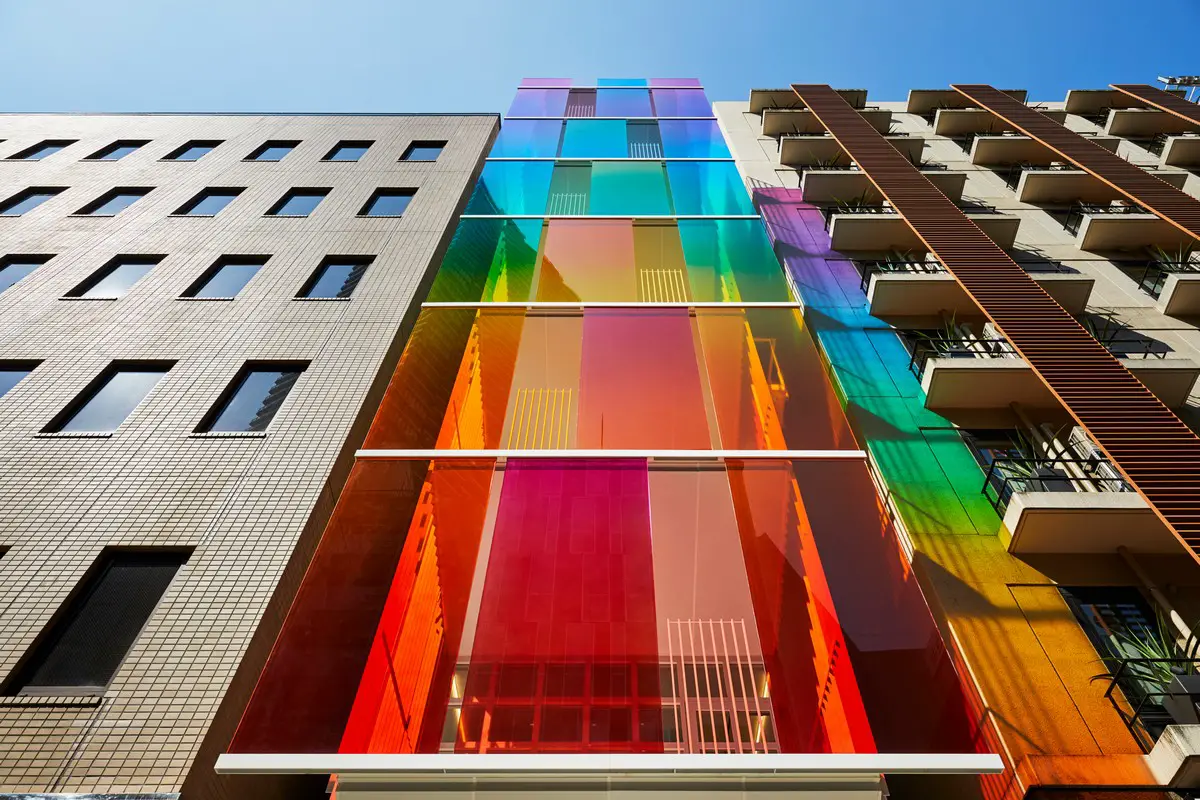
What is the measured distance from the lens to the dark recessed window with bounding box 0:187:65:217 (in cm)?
1394

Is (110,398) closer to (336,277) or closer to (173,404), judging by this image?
(173,404)

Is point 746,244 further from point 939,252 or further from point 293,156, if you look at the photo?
point 293,156

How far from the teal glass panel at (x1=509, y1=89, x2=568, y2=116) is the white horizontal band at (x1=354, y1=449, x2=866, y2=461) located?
14.6 metres

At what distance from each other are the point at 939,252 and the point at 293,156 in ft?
54.0

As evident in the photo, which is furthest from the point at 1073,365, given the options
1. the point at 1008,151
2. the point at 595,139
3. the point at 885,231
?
the point at 595,139

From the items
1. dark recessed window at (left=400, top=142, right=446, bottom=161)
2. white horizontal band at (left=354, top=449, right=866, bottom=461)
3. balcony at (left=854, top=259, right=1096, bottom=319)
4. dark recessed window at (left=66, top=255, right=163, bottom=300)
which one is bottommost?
white horizontal band at (left=354, top=449, right=866, bottom=461)

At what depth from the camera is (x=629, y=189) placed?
13.9m

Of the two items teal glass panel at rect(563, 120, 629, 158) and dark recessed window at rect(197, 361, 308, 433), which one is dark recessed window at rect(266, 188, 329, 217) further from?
teal glass panel at rect(563, 120, 629, 158)

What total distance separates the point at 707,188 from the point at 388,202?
7.89m

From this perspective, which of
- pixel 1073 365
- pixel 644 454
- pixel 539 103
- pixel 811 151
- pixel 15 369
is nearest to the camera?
pixel 644 454

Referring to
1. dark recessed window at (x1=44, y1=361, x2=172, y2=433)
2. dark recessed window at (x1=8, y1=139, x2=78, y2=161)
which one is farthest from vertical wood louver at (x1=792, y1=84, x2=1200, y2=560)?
dark recessed window at (x1=8, y1=139, x2=78, y2=161)

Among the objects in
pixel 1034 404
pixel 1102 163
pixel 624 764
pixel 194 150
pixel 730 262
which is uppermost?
pixel 194 150

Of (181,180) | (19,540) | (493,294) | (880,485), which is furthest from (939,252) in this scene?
(181,180)

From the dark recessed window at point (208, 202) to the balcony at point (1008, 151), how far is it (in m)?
19.9
